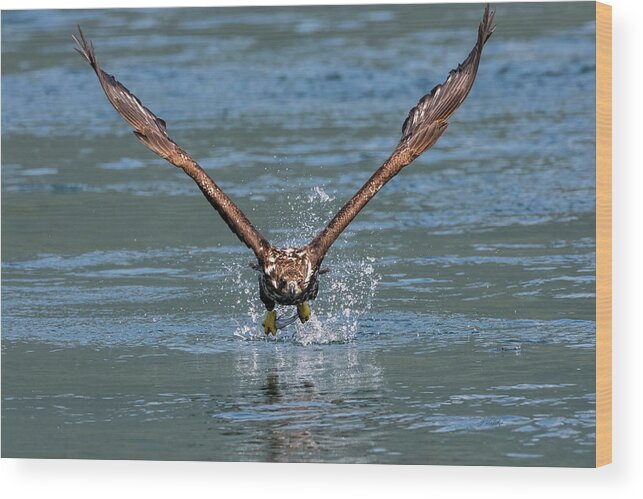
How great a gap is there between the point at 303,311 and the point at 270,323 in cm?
25

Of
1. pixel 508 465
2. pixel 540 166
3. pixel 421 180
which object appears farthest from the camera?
pixel 421 180

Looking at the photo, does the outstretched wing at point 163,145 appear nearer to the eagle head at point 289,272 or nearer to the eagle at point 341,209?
the eagle at point 341,209

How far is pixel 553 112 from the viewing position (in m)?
17.5

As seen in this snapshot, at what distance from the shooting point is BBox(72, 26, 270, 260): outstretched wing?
1805cm

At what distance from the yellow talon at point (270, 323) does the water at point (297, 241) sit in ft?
0.40

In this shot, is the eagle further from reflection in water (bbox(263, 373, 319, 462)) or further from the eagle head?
reflection in water (bbox(263, 373, 319, 462))

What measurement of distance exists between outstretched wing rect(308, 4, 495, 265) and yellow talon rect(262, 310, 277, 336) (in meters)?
0.52

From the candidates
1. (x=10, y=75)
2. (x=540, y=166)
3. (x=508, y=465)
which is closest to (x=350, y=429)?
(x=508, y=465)

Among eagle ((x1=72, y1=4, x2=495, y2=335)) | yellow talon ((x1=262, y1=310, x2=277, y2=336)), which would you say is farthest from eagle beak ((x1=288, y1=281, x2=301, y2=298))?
yellow talon ((x1=262, y1=310, x2=277, y2=336))

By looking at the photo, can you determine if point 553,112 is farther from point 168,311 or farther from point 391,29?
point 168,311

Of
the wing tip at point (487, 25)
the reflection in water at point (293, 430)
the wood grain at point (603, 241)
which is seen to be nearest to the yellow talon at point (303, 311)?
the reflection in water at point (293, 430)

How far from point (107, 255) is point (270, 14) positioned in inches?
80.2

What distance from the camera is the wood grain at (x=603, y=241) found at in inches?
661

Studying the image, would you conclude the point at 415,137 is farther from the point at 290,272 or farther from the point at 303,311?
the point at 303,311
